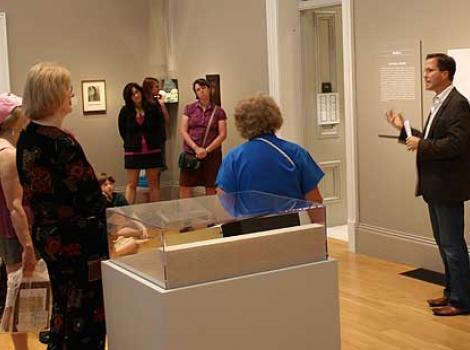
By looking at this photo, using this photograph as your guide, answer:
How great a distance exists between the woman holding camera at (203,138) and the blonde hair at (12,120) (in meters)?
4.23

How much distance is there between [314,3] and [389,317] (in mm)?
3603

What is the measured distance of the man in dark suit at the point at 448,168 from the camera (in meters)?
4.48

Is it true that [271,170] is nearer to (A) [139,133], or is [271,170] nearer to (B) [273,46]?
(B) [273,46]

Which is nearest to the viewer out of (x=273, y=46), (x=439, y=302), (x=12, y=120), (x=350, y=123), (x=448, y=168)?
(x=12, y=120)

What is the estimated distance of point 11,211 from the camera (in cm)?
339

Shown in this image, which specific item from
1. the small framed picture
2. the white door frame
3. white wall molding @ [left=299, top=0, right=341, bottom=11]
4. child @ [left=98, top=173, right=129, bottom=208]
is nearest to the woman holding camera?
white wall molding @ [left=299, top=0, right=341, bottom=11]

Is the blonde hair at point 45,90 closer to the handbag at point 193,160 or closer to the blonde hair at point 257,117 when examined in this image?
the blonde hair at point 257,117

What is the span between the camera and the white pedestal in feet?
6.91

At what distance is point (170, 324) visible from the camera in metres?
2.08

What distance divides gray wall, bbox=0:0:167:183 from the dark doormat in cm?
476

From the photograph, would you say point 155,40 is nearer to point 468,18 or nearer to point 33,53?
point 33,53

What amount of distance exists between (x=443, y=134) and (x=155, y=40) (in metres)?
5.76

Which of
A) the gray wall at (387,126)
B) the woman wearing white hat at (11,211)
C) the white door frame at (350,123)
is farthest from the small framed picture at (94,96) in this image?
the woman wearing white hat at (11,211)

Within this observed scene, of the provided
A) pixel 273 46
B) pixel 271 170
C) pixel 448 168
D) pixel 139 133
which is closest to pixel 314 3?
pixel 273 46
